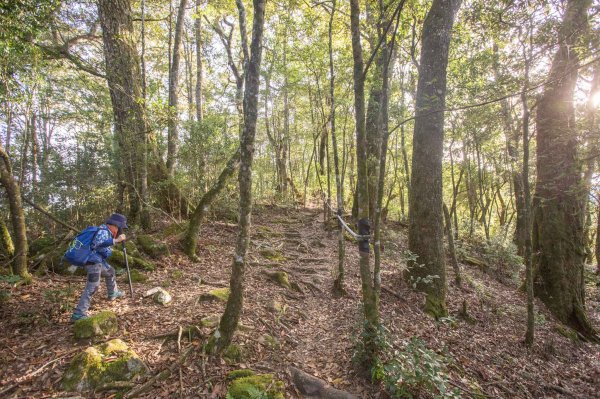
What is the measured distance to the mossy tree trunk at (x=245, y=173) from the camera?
3.88m

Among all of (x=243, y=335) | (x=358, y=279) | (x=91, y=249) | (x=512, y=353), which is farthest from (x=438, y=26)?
(x=91, y=249)

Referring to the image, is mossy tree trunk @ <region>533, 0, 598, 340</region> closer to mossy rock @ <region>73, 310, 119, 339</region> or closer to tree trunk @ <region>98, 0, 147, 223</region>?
mossy rock @ <region>73, 310, 119, 339</region>

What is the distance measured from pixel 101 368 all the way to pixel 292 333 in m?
2.85

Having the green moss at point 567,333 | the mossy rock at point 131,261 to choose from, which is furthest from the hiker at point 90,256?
the green moss at point 567,333

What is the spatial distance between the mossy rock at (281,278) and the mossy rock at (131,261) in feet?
9.12

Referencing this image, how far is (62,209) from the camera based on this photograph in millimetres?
8211

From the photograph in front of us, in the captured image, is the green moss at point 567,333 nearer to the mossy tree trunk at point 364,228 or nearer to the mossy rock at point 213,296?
the mossy tree trunk at point 364,228

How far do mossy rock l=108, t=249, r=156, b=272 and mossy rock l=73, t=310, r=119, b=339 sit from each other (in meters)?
2.48

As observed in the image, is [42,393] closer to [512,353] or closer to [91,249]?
[91,249]

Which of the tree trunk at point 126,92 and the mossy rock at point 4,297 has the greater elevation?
the tree trunk at point 126,92

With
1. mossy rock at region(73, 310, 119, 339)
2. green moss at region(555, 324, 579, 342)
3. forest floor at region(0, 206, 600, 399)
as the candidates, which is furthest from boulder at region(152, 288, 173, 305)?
green moss at region(555, 324, 579, 342)

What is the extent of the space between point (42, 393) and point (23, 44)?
584 centimetres

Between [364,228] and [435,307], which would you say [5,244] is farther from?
[435,307]

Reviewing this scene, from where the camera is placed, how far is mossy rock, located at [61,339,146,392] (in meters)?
3.38
